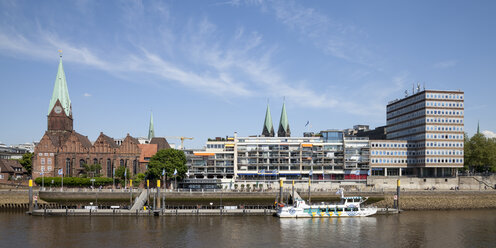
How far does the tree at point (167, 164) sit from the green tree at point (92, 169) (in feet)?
65.6

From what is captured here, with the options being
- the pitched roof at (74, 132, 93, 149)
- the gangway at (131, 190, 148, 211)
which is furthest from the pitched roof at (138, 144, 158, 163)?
the gangway at (131, 190, 148, 211)

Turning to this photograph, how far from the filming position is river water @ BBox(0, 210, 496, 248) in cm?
7244

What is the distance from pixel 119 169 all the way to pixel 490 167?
13117cm

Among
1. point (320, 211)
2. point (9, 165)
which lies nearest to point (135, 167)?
point (9, 165)

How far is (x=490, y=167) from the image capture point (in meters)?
168

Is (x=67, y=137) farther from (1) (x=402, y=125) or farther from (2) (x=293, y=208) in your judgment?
(1) (x=402, y=125)

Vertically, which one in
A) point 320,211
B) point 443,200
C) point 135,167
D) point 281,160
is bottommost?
point 443,200

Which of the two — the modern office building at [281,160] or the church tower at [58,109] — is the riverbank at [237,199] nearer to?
the modern office building at [281,160]

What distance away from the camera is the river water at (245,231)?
72438mm

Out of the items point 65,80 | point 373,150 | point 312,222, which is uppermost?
point 65,80

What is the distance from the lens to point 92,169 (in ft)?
484

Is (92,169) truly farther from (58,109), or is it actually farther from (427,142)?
(427,142)

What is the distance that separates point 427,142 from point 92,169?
108 meters

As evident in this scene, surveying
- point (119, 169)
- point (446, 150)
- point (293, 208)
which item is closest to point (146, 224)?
point (293, 208)
